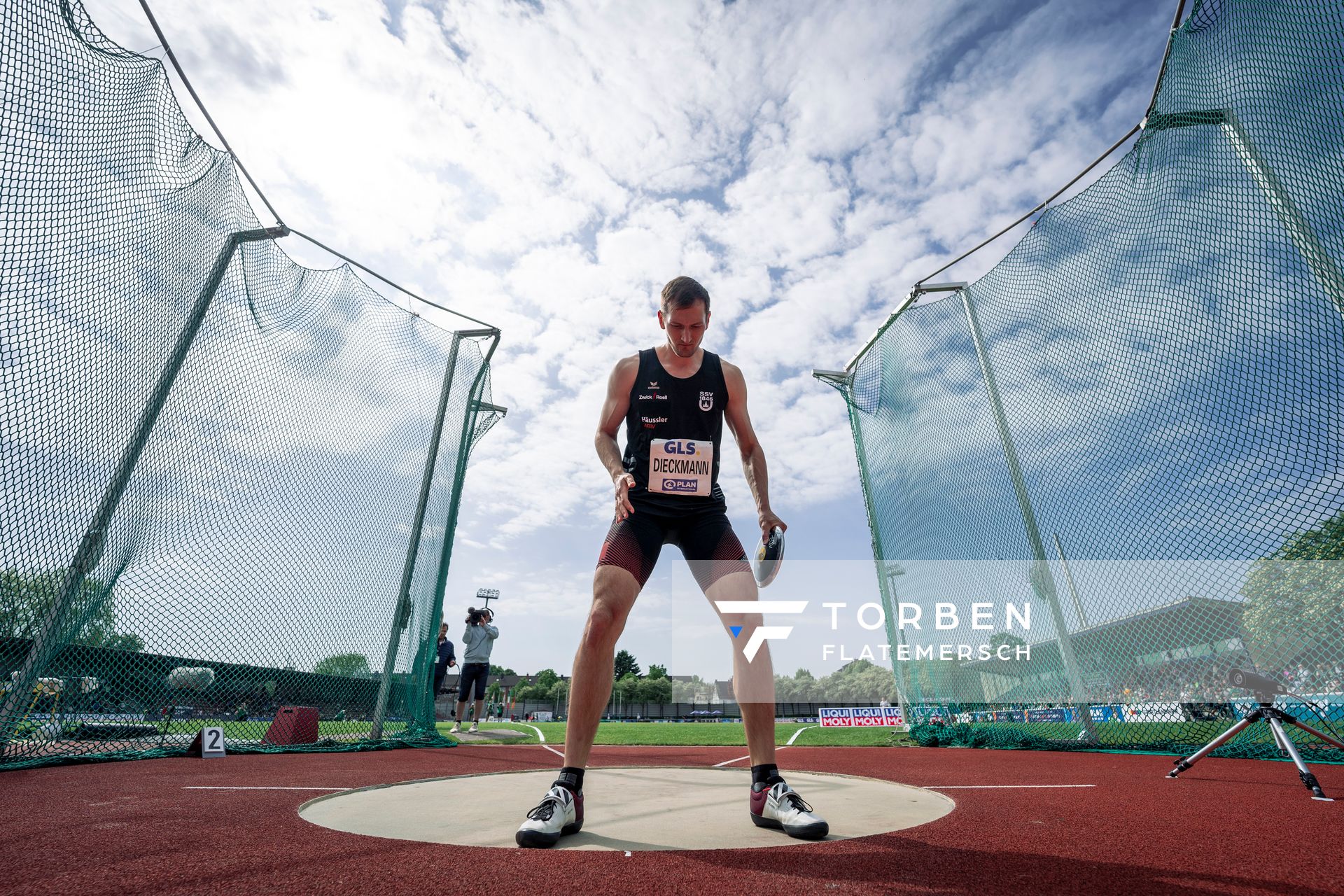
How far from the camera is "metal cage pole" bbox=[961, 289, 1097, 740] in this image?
5668 mm

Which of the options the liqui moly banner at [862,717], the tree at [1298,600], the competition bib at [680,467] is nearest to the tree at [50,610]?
the competition bib at [680,467]

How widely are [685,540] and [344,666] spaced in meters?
5.01

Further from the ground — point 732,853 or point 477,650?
point 477,650

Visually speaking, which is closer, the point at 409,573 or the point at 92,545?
the point at 92,545

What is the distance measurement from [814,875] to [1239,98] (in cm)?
532

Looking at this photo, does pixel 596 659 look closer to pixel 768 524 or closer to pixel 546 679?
pixel 768 524

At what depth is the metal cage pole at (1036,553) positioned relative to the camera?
18.6ft

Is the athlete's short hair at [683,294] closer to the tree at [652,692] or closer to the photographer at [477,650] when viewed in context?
the photographer at [477,650]

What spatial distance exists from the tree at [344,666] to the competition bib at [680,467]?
4.80 m

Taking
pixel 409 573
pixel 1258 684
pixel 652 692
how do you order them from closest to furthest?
pixel 1258 684, pixel 409 573, pixel 652 692

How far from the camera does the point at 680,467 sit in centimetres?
259

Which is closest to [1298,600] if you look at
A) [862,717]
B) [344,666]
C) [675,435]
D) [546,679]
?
[675,435]

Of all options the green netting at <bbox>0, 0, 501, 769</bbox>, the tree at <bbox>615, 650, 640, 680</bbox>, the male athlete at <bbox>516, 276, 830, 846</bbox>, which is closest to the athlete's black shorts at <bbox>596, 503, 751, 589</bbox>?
the male athlete at <bbox>516, 276, 830, 846</bbox>

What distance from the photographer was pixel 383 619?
6559mm
